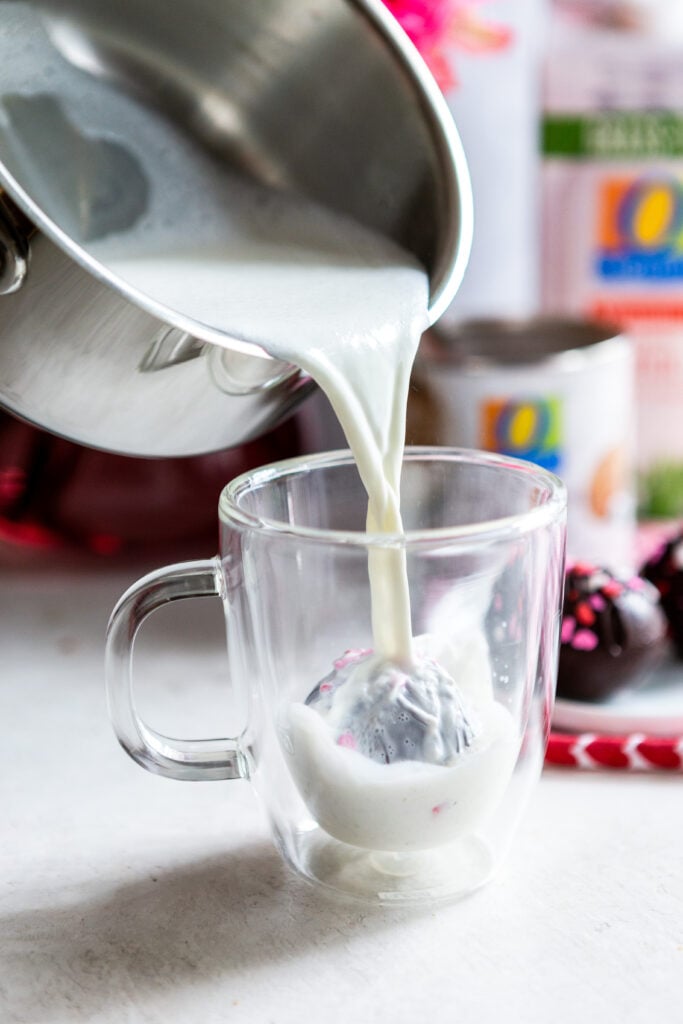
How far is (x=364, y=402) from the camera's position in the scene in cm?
63

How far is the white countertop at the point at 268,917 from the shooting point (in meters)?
0.55

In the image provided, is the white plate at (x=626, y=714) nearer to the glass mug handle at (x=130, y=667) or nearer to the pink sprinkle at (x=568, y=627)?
the pink sprinkle at (x=568, y=627)

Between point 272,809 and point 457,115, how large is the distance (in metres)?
0.63

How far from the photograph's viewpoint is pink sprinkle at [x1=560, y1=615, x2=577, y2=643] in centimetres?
79

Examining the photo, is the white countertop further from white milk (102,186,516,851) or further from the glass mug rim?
the glass mug rim

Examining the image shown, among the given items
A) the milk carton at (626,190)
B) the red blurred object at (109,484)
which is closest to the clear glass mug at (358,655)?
the red blurred object at (109,484)

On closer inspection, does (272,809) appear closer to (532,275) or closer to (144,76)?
(144,76)

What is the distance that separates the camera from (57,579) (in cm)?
106

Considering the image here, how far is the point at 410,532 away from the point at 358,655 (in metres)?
0.06

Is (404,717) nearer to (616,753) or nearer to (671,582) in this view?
(616,753)

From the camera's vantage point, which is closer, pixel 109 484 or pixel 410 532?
pixel 410 532

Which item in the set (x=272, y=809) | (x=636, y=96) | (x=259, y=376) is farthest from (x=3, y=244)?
(x=636, y=96)

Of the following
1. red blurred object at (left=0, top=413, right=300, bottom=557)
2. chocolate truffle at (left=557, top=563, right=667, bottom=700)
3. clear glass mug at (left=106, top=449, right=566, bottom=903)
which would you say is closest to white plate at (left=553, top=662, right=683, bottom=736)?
chocolate truffle at (left=557, top=563, right=667, bottom=700)

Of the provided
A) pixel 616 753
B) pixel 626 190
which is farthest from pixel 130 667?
pixel 626 190
